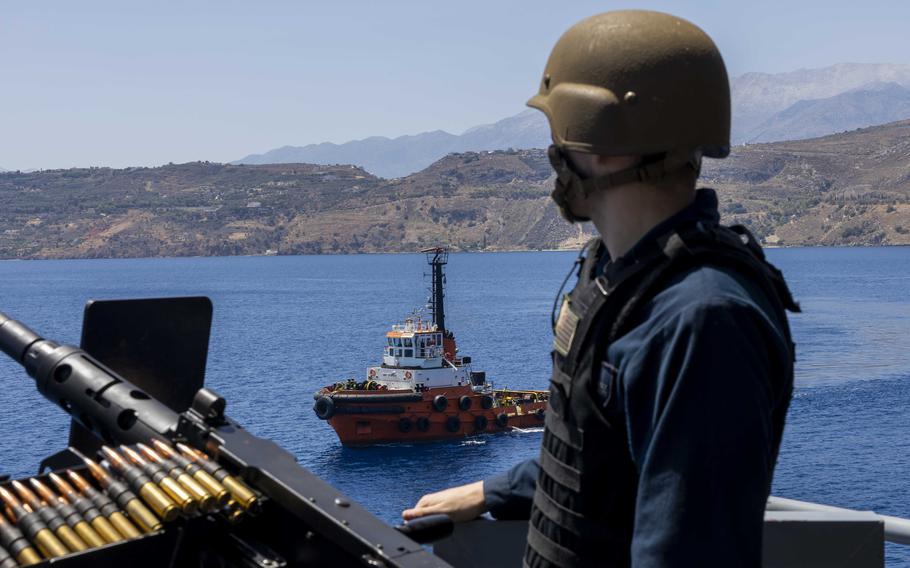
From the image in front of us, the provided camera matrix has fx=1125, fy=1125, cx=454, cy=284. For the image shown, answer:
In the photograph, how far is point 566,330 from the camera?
2.09 m

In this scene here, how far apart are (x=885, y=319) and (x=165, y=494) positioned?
306 feet

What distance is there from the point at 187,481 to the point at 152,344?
1.11 m

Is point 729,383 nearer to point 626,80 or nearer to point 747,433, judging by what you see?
point 747,433

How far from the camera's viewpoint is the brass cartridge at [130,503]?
2.37m

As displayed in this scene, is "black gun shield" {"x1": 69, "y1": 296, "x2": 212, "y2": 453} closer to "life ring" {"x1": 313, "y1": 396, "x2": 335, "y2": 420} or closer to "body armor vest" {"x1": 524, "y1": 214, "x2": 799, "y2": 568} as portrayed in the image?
"body armor vest" {"x1": 524, "y1": 214, "x2": 799, "y2": 568}

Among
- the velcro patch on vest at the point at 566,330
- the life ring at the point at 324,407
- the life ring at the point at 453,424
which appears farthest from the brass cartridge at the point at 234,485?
the life ring at the point at 453,424

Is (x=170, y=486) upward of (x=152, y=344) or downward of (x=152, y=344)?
downward

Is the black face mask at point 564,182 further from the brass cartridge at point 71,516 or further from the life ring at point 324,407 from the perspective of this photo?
the life ring at point 324,407

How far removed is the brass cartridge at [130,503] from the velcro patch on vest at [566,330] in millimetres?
933

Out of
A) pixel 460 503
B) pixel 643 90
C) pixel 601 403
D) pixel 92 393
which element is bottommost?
pixel 460 503

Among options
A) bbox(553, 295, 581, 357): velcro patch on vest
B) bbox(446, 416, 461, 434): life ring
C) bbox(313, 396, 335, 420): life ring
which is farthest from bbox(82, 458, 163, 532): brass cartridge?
bbox(446, 416, 461, 434): life ring

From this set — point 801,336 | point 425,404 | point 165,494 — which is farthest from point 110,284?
point 165,494

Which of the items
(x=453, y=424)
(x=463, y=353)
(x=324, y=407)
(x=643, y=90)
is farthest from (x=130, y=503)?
(x=463, y=353)

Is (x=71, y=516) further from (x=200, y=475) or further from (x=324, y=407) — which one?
(x=324, y=407)
